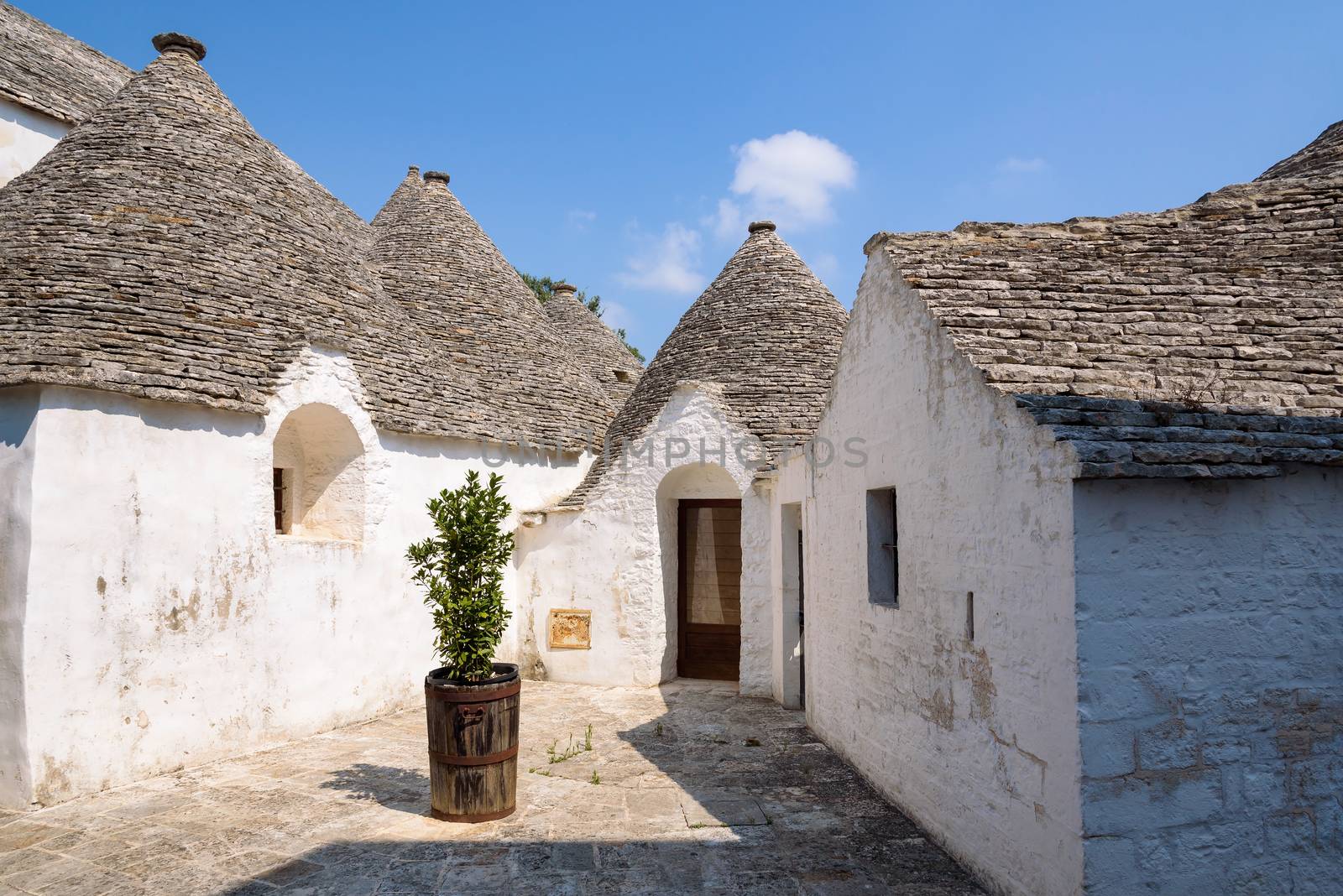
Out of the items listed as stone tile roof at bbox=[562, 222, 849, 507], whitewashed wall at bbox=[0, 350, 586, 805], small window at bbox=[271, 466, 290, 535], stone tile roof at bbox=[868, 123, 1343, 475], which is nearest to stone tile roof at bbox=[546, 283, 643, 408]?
stone tile roof at bbox=[562, 222, 849, 507]

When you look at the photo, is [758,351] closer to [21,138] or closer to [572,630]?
[572,630]

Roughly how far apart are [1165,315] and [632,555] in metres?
6.87

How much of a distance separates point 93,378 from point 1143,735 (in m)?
7.07

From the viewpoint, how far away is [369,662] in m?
8.52

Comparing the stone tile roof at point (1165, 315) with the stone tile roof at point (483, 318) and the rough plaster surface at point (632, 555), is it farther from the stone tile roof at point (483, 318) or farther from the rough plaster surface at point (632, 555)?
the stone tile roof at point (483, 318)

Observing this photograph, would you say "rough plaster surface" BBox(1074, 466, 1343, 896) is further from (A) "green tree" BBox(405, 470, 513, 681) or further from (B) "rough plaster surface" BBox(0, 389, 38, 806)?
(B) "rough plaster surface" BBox(0, 389, 38, 806)

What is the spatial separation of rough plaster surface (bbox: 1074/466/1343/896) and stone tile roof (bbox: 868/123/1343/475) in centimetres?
28

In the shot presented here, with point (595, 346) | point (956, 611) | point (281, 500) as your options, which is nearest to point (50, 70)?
point (281, 500)

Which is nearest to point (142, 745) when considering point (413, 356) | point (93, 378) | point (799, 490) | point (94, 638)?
point (94, 638)

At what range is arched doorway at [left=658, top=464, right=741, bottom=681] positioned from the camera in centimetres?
1079

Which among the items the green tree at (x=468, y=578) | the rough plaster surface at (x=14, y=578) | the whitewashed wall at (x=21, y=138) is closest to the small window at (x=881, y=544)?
the green tree at (x=468, y=578)

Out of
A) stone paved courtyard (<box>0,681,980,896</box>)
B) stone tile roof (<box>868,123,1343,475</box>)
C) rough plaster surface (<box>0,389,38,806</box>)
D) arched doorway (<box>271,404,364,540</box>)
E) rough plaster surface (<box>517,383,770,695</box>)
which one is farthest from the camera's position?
rough plaster surface (<box>517,383,770,695</box>)

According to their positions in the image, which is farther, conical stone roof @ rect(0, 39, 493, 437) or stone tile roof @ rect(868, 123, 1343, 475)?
conical stone roof @ rect(0, 39, 493, 437)

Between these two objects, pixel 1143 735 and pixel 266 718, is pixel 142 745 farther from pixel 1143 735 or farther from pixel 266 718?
pixel 1143 735
